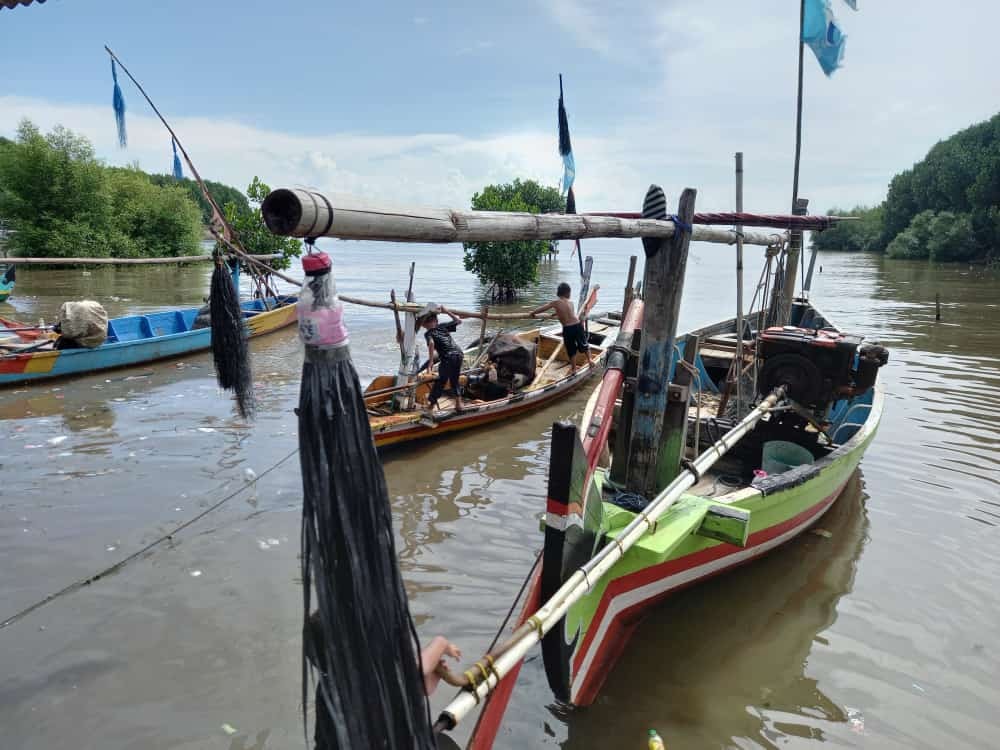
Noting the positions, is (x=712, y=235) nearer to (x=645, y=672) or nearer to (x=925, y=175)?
(x=645, y=672)

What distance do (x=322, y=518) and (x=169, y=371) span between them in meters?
12.2

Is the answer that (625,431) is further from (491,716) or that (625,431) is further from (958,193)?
(958,193)

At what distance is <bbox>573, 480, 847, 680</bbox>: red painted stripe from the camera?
3324mm

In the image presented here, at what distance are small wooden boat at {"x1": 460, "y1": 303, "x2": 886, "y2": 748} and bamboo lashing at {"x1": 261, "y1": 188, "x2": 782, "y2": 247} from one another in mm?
965

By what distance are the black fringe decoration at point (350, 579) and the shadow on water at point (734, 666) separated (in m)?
2.16

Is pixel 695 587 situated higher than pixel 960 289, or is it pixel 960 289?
pixel 960 289

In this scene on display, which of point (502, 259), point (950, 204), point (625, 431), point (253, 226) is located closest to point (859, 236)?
point (950, 204)

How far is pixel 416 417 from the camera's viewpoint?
7598mm

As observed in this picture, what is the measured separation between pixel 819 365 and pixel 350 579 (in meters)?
5.72

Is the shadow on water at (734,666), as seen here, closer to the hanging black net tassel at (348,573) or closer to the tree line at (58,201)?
the hanging black net tassel at (348,573)

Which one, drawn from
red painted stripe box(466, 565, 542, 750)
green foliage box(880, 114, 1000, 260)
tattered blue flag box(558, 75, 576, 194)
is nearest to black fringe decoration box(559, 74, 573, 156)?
tattered blue flag box(558, 75, 576, 194)

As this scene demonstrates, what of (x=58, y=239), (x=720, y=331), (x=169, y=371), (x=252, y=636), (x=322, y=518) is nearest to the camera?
(x=322, y=518)

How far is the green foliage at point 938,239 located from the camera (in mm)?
44094

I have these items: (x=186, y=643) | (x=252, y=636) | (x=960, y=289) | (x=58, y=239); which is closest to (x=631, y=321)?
(x=252, y=636)
